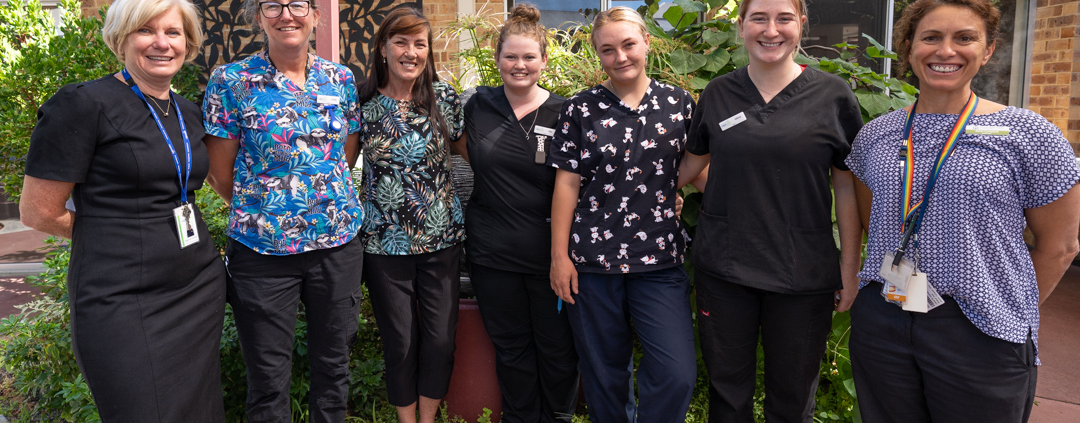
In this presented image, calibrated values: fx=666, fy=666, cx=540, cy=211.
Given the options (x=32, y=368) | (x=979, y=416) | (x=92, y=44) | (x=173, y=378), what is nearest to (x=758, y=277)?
(x=979, y=416)

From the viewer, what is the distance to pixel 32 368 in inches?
123

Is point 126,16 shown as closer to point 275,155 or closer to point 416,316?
point 275,155

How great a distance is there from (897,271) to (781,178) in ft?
1.45

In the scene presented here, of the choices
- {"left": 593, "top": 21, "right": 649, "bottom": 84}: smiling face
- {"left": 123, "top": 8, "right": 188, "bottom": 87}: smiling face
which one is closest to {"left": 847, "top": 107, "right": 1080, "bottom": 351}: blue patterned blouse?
{"left": 593, "top": 21, "right": 649, "bottom": 84}: smiling face

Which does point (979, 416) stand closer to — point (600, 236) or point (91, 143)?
point (600, 236)

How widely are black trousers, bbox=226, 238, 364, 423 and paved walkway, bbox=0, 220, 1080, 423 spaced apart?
73.4 inches

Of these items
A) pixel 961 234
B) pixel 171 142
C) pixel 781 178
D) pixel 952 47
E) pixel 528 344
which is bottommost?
pixel 528 344

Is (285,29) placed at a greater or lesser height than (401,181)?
greater

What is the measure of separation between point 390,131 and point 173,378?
1.08 metres

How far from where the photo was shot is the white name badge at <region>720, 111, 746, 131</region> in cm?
211

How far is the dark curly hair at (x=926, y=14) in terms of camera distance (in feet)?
5.60

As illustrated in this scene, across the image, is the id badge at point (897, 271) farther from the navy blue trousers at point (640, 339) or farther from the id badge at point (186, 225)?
the id badge at point (186, 225)

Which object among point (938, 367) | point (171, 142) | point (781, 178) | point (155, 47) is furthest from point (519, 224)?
point (938, 367)

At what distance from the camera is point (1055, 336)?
169 inches
